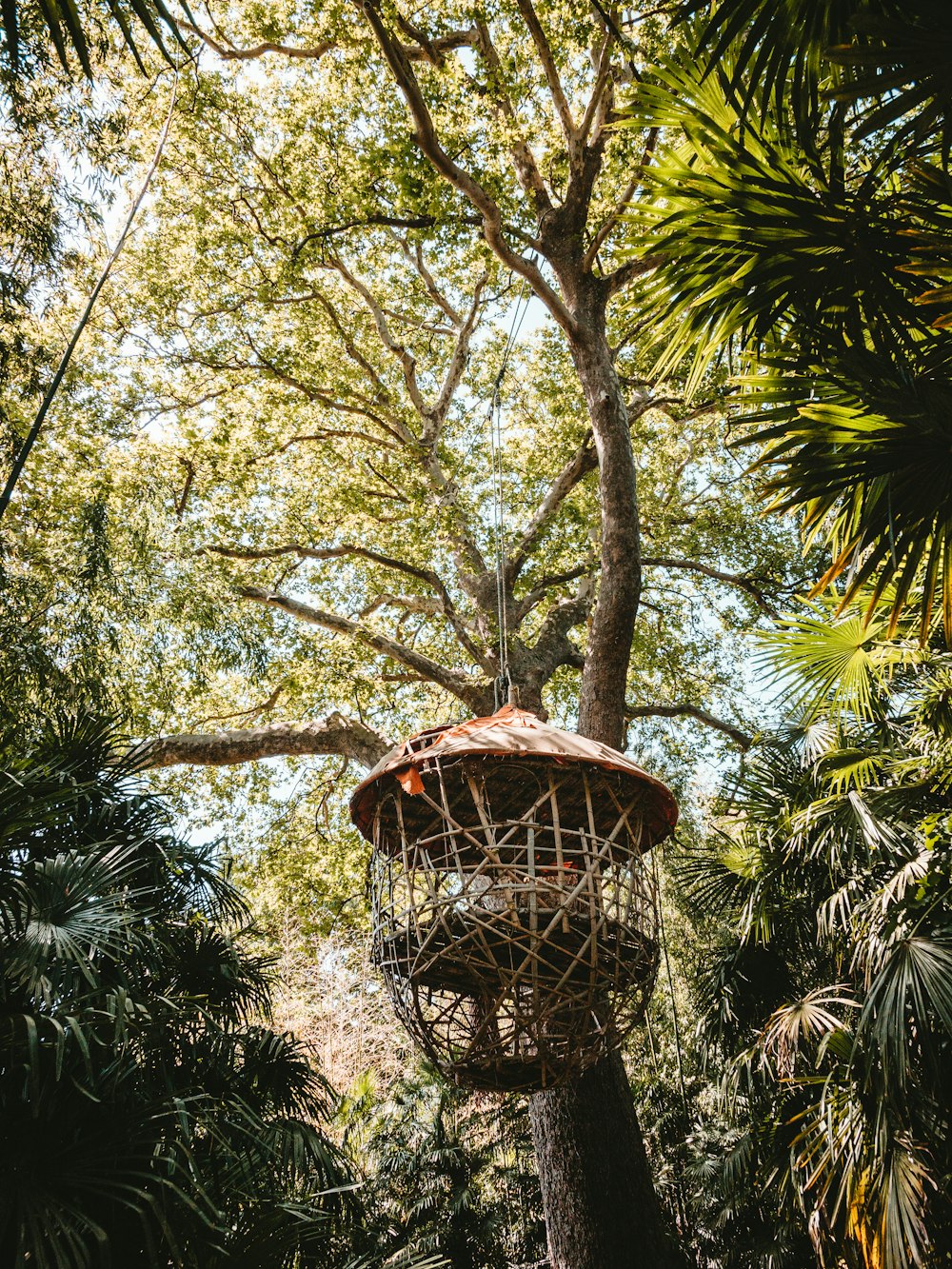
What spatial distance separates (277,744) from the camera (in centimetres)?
616

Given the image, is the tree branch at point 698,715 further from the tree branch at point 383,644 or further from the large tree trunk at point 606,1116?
→ the large tree trunk at point 606,1116

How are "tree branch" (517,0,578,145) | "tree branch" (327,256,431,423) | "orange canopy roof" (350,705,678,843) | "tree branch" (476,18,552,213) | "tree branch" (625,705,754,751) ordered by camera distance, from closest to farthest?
"orange canopy roof" (350,705,678,843) < "tree branch" (517,0,578,145) < "tree branch" (476,18,552,213) < "tree branch" (625,705,754,751) < "tree branch" (327,256,431,423)

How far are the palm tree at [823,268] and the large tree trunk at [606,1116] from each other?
83.8 inches

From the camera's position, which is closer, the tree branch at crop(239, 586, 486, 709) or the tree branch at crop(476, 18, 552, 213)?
the tree branch at crop(476, 18, 552, 213)

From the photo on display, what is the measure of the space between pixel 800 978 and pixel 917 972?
2146mm

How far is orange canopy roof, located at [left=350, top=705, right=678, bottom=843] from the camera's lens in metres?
2.38

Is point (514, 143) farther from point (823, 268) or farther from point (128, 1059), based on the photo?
point (128, 1059)

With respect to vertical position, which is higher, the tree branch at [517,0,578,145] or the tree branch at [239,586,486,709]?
the tree branch at [517,0,578,145]

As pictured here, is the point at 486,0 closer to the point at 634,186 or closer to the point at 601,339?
the point at 634,186

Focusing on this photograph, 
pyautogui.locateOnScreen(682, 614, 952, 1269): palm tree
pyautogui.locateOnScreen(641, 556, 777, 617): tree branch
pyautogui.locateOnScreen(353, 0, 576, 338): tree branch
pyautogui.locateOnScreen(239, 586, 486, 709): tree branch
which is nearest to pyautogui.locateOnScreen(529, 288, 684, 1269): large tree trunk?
pyautogui.locateOnScreen(353, 0, 576, 338): tree branch

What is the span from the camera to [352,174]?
611 cm

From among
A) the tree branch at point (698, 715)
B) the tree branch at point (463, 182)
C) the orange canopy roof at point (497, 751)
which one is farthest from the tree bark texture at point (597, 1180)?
the tree branch at point (463, 182)

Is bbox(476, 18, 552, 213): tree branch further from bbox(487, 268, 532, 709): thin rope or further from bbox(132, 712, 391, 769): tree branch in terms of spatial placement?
bbox(132, 712, 391, 769): tree branch

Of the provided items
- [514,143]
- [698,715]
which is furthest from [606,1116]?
[514,143]
